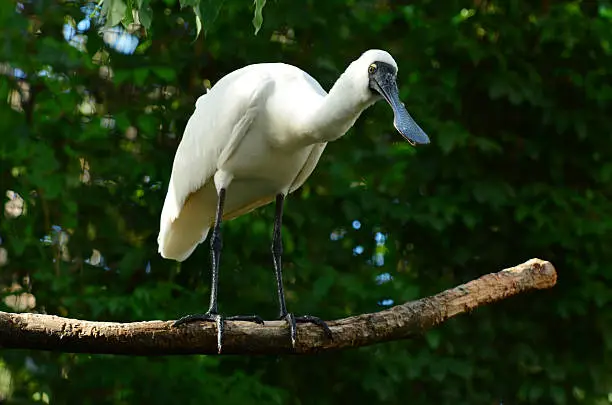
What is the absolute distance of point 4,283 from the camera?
17.0 ft

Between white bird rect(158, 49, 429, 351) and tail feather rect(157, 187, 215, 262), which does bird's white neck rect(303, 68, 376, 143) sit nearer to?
white bird rect(158, 49, 429, 351)

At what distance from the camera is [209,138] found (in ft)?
13.1

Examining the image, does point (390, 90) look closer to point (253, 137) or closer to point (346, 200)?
point (253, 137)

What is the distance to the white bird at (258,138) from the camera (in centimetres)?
340

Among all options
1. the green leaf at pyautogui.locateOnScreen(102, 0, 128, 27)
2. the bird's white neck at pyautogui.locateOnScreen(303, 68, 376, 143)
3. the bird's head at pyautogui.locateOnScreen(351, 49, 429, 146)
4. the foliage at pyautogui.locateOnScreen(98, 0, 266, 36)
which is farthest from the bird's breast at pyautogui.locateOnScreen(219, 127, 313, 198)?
the green leaf at pyautogui.locateOnScreen(102, 0, 128, 27)

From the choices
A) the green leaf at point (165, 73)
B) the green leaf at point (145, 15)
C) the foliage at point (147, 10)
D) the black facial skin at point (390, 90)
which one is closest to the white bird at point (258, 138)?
the black facial skin at point (390, 90)

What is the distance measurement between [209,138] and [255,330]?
1005 millimetres

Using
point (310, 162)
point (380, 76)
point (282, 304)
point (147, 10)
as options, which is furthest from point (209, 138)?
point (147, 10)

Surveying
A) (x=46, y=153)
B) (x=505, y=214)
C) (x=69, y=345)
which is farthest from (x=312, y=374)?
(x=69, y=345)

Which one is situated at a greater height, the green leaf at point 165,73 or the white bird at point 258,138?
the green leaf at point 165,73

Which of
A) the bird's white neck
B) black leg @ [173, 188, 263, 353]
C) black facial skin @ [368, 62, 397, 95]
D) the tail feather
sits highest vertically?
black facial skin @ [368, 62, 397, 95]

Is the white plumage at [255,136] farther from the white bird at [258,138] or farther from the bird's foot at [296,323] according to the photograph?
the bird's foot at [296,323]

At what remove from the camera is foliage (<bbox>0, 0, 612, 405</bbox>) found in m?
5.02

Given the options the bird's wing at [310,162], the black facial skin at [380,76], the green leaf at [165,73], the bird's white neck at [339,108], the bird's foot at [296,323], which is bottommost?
the bird's foot at [296,323]
